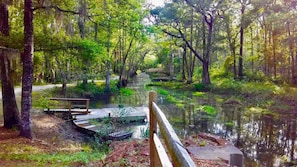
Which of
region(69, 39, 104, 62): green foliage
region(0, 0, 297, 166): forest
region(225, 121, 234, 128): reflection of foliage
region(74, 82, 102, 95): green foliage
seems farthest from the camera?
region(74, 82, 102, 95): green foliage

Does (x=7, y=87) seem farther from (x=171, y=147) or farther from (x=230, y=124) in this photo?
(x=230, y=124)

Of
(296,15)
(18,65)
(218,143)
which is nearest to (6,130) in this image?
(18,65)

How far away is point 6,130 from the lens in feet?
28.5

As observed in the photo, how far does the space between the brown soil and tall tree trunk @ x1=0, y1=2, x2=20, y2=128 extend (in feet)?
1.37

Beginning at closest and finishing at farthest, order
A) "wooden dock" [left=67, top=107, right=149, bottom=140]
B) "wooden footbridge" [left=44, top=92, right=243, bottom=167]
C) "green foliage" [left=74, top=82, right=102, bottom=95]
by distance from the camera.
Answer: "wooden footbridge" [left=44, top=92, right=243, bottom=167] < "wooden dock" [left=67, top=107, right=149, bottom=140] < "green foliage" [left=74, top=82, right=102, bottom=95]

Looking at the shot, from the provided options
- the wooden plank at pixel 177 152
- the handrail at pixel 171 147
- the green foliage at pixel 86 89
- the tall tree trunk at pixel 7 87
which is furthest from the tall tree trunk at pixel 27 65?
the green foliage at pixel 86 89

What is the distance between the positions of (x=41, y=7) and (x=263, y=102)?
44.1 feet

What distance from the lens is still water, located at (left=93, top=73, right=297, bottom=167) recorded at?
8.19 meters

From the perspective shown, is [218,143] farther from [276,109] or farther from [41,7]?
[276,109]

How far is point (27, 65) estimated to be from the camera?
7.25 meters

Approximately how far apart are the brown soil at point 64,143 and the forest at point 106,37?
1.85ft

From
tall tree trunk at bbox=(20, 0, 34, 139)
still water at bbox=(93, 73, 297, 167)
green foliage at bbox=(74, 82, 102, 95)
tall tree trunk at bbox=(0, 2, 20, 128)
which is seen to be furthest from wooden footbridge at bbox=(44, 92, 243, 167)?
green foliage at bbox=(74, 82, 102, 95)

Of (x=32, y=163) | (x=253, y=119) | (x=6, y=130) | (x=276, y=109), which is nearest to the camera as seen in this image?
(x=32, y=163)

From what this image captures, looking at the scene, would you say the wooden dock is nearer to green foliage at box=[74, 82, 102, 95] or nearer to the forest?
the forest
